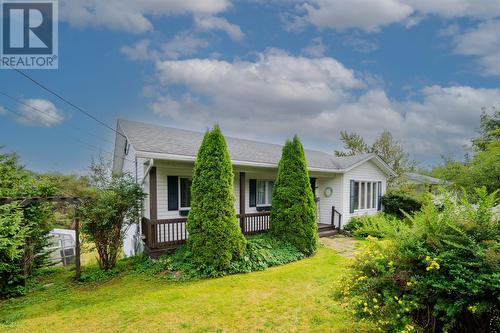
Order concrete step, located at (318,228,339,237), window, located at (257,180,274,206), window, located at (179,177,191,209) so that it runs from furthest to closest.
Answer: concrete step, located at (318,228,339,237), window, located at (257,180,274,206), window, located at (179,177,191,209)

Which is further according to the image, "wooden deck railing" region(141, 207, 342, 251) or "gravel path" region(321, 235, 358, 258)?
"gravel path" region(321, 235, 358, 258)

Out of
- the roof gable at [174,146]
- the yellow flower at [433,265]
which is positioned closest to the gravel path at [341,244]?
the roof gable at [174,146]

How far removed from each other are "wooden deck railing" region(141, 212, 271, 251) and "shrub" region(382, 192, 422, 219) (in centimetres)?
880

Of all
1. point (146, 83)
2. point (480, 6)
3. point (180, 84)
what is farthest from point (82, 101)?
point (480, 6)

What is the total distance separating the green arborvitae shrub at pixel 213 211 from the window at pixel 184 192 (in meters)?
1.98

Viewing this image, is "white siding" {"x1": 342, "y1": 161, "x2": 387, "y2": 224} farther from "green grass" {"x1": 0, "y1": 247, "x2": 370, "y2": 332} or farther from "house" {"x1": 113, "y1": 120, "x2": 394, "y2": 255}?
"green grass" {"x1": 0, "y1": 247, "x2": 370, "y2": 332}

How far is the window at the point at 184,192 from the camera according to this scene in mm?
9195

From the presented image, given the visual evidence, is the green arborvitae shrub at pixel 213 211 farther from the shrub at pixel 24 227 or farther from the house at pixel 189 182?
the shrub at pixel 24 227

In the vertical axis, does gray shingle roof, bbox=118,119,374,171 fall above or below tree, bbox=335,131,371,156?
below

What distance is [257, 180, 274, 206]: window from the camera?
11.5 metres

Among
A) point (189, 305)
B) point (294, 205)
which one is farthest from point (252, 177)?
point (189, 305)

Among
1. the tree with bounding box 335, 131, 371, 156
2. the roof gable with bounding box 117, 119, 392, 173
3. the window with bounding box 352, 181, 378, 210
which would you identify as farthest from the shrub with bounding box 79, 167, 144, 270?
the tree with bounding box 335, 131, 371, 156

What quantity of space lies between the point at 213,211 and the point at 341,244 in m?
→ 6.36

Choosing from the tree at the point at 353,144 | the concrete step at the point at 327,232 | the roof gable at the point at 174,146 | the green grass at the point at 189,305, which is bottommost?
the concrete step at the point at 327,232
